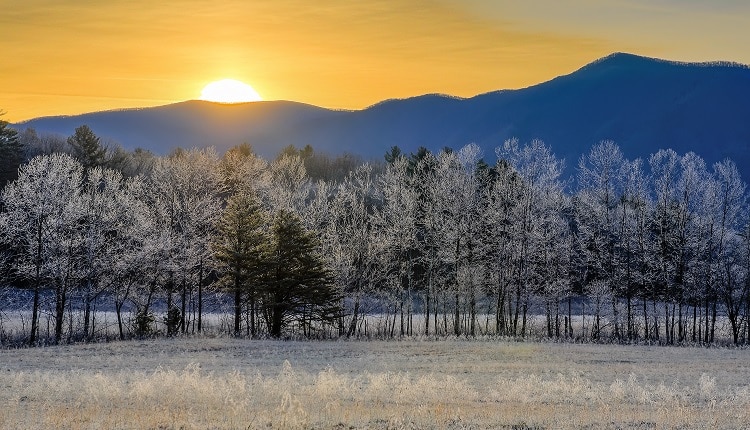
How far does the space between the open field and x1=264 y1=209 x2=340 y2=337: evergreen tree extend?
10922 millimetres

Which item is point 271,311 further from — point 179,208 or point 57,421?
point 57,421

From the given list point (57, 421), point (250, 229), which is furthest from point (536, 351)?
point (57, 421)

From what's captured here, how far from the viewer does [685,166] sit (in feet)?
190

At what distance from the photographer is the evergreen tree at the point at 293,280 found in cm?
5109

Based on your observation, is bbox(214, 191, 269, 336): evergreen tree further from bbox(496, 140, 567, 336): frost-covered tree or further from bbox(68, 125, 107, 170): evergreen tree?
bbox(68, 125, 107, 170): evergreen tree

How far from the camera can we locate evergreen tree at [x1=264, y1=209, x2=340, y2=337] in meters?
51.1

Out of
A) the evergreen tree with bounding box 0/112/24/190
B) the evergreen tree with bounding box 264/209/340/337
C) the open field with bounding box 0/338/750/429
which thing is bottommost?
the open field with bounding box 0/338/750/429

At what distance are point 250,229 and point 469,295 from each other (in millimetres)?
16596

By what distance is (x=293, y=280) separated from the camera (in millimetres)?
51000

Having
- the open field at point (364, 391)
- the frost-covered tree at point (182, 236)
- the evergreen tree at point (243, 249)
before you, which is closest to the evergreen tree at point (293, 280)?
the evergreen tree at point (243, 249)

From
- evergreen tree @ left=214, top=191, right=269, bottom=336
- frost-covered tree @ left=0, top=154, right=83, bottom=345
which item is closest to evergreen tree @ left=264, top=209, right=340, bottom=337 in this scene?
evergreen tree @ left=214, top=191, right=269, bottom=336

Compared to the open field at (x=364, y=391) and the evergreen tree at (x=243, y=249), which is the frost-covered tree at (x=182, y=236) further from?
the open field at (x=364, y=391)

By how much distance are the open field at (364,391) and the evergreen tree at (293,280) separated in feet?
35.8

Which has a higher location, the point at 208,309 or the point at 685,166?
the point at 685,166
